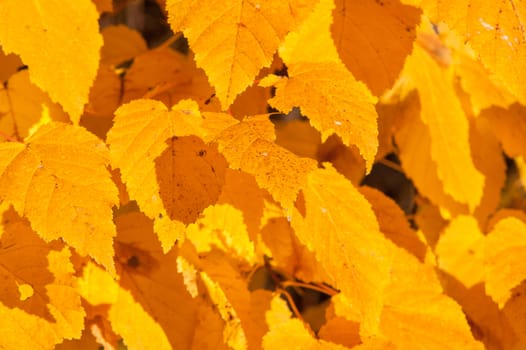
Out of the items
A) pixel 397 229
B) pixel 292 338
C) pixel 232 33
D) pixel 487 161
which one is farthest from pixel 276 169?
pixel 487 161

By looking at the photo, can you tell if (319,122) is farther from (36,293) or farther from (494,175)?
(494,175)

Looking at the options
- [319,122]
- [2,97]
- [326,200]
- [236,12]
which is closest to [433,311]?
[326,200]

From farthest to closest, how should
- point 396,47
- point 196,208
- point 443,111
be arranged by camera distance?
point 443,111, point 396,47, point 196,208

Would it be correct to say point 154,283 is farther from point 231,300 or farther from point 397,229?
point 397,229

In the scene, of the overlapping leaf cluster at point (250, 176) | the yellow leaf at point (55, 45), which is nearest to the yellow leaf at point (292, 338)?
the overlapping leaf cluster at point (250, 176)

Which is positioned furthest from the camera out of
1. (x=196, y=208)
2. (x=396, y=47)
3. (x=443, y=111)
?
(x=443, y=111)

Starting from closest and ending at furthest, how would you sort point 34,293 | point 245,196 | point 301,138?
point 34,293 → point 245,196 → point 301,138
